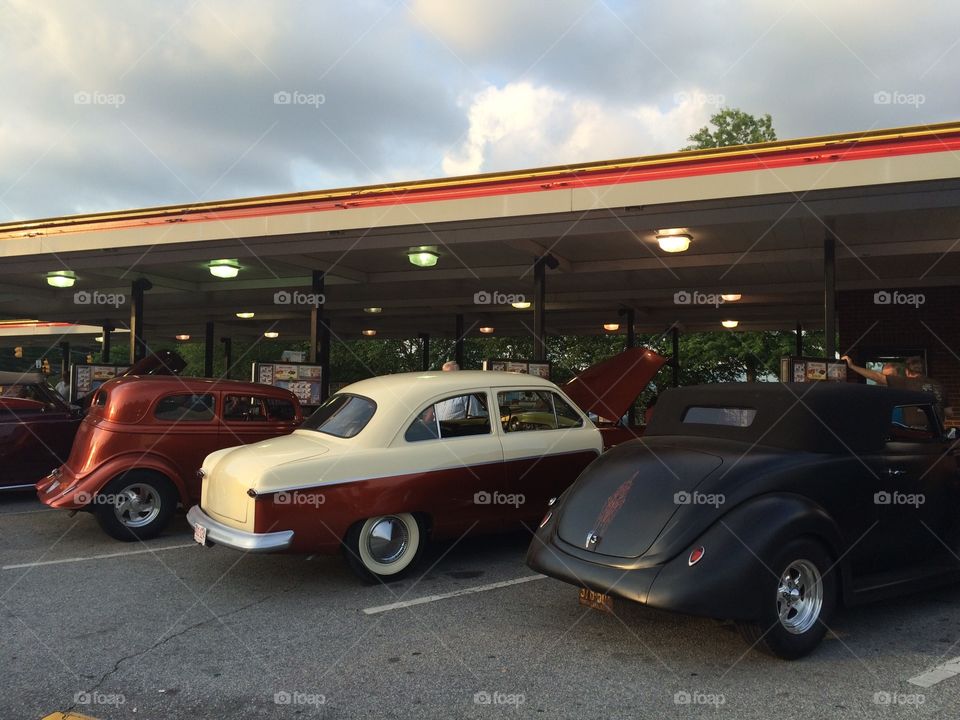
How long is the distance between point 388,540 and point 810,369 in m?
5.69

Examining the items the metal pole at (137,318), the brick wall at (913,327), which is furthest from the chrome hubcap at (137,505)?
the brick wall at (913,327)

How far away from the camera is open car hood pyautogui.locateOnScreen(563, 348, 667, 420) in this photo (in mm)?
10344

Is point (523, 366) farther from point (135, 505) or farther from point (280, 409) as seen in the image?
point (135, 505)

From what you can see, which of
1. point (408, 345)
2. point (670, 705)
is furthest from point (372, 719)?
point (408, 345)

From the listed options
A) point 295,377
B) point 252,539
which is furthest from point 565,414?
point 295,377

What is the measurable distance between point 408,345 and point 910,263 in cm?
3162

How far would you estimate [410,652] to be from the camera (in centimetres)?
434

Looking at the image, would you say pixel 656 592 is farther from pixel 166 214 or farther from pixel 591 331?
pixel 591 331

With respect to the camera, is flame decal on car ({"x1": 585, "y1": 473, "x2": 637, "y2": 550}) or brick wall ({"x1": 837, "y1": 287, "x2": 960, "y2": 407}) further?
brick wall ({"x1": 837, "y1": 287, "x2": 960, "y2": 407})

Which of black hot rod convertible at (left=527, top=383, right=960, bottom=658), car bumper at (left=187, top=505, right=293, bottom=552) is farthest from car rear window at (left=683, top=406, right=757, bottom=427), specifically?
car bumper at (left=187, top=505, right=293, bottom=552)

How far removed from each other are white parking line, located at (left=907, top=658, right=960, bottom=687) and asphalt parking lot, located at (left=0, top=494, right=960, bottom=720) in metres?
0.04

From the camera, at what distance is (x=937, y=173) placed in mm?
6945

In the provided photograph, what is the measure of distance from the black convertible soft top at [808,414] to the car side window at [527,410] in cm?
175

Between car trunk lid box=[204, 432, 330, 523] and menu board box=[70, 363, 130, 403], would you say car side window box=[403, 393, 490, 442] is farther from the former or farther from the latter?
menu board box=[70, 363, 130, 403]
